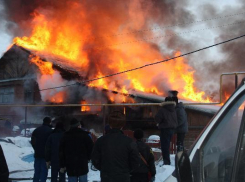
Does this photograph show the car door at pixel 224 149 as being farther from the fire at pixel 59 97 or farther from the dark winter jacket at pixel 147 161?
the fire at pixel 59 97

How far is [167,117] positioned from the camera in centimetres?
736

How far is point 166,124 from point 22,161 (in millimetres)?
4876

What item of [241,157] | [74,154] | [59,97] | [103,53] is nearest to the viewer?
[241,157]

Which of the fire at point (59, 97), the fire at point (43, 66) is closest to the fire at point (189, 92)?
the fire at point (59, 97)

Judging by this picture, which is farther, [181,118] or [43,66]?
[43,66]

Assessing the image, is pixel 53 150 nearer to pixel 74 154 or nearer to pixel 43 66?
pixel 74 154

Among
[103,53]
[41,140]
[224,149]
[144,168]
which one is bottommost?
[144,168]

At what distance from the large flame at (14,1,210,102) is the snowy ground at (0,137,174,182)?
838 cm

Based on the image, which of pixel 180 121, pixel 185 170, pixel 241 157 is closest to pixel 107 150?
pixel 185 170

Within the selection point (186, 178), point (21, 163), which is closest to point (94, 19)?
point (21, 163)

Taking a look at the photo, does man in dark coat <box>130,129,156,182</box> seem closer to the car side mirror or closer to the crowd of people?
the crowd of people

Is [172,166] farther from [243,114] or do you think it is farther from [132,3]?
[132,3]

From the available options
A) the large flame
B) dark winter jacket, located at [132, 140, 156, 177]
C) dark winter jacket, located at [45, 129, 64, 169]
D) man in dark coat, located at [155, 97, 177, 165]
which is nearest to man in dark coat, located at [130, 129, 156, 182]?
dark winter jacket, located at [132, 140, 156, 177]

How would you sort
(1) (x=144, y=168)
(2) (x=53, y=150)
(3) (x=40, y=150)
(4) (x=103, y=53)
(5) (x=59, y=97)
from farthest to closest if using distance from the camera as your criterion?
1. (4) (x=103, y=53)
2. (5) (x=59, y=97)
3. (3) (x=40, y=150)
4. (2) (x=53, y=150)
5. (1) (x=144, y=168)
